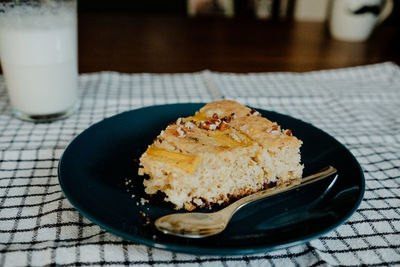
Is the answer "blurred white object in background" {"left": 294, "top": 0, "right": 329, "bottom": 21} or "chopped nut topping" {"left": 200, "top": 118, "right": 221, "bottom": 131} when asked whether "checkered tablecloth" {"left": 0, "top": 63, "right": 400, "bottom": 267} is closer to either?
"chopped nut topping" {"left": 200, "top": 118, "right": 221, "bottom": 131}

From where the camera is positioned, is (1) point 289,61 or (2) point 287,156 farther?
(1) point 289,61

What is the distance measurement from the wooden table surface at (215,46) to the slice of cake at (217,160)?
3.22 ft

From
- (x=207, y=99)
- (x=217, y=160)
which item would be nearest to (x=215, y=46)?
(x=207, y=99)

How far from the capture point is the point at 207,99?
1535 millimetres

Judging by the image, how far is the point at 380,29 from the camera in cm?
266

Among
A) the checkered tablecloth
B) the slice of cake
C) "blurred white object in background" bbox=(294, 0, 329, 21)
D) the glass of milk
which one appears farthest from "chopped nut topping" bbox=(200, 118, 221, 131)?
"blurred white object in background" bbox=(294, 0, 329, 21)

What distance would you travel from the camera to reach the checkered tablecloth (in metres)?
0.71

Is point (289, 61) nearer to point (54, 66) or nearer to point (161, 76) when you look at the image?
point (161, 76)

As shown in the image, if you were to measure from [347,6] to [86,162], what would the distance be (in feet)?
6.28

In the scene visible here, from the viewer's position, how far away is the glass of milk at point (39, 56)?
3.60 ft

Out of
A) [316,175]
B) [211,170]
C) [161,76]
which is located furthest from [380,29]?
[211,170]

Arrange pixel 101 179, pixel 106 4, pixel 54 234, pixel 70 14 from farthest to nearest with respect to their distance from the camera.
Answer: pixel 106 4
pixel 70 14
pixel 101 179
pixel 54 234

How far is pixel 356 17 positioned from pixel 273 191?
5.82 ft

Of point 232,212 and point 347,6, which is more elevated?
point 347,6
